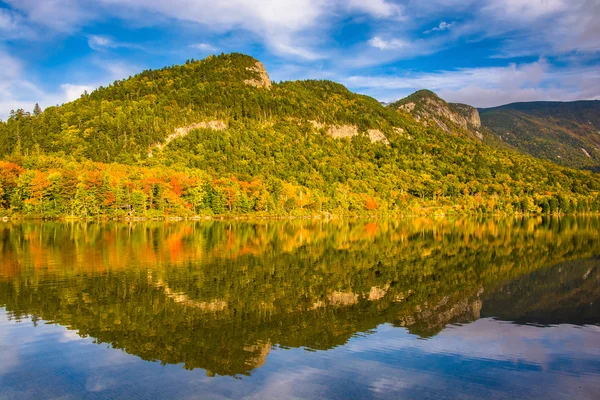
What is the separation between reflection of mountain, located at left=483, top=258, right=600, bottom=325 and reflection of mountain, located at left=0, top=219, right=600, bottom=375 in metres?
0.62

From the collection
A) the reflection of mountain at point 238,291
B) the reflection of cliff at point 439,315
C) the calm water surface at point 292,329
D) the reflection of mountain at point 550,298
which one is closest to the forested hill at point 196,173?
the reflection of mountain at point 238,291

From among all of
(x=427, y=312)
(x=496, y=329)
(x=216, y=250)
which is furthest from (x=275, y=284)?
(x=216, y=250)

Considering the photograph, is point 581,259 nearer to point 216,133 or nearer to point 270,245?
point 270,245

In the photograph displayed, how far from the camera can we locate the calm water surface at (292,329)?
522 inches

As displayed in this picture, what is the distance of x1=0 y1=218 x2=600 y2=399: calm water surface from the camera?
13.2 m

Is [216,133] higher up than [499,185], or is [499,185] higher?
[216,133]

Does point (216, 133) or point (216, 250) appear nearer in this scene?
point (216, 250)

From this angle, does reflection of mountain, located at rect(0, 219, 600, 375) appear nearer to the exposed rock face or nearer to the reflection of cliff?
the reflection of cliff

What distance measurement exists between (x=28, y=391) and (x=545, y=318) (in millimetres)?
21580

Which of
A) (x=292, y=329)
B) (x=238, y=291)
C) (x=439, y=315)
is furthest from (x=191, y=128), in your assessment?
(x=292, y=329)

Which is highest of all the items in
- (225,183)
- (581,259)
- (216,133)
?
(216,133)

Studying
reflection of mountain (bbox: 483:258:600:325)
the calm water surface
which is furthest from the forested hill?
reflection of mountain (bbox: 483:258:600:325)

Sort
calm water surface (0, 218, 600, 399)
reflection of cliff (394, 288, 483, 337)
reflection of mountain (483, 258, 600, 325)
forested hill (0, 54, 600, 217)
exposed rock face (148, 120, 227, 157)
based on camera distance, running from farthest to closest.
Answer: exposed rock face (148, 120, 227, 157)
forested hill (0, 54, 600, 217)
reflection of mountain (483, 258, 600, 325)
reflection of cliff (394, 288, 483, 337)
calm water surface (0, 218, 600, 399)

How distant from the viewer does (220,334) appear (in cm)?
1731
